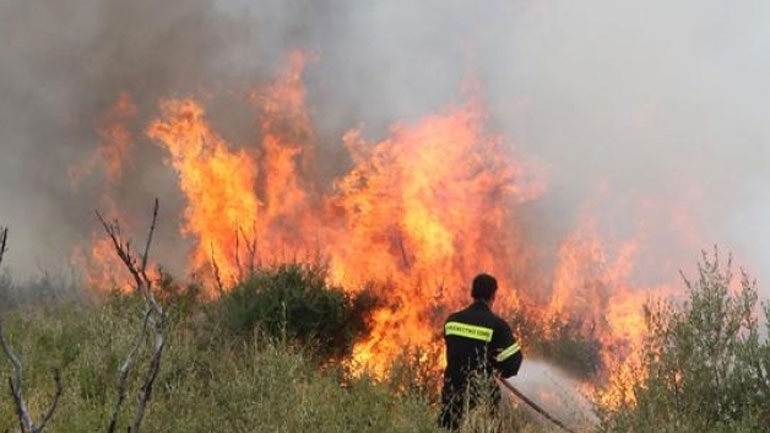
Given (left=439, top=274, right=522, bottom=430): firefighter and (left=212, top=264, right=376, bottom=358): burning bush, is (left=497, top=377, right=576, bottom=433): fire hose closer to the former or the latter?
(left=439, top=274, right=522, bottom=430): firefighter

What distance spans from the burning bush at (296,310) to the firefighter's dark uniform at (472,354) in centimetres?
287

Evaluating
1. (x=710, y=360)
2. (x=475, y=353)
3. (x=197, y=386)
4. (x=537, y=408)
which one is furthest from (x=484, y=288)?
(x=197, y=386)

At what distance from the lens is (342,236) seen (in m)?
12.1

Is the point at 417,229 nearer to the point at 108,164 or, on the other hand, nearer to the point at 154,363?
the point at 108,164

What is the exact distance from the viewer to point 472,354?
6430 millimetres

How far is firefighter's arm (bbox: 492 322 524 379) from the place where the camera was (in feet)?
20.6

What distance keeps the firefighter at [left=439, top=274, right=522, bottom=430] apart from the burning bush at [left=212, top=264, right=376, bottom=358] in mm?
2877

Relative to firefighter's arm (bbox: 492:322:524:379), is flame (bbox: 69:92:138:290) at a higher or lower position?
higher

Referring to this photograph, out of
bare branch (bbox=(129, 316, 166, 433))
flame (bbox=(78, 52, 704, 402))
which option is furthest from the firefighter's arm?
bare branch (bbox=(129, 316, 166, 433))

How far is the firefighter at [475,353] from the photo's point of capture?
20.6 ft

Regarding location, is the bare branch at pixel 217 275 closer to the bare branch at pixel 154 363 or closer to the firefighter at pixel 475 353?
the firefighter at pixel 475 353

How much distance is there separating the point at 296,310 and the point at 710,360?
484 centimetres

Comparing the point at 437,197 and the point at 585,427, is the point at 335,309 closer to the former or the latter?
the point at 437,197

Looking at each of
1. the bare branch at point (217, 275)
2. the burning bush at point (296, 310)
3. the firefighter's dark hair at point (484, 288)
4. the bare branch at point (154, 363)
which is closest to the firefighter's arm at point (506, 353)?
the firefighter's dark hair at point (484, 288)
